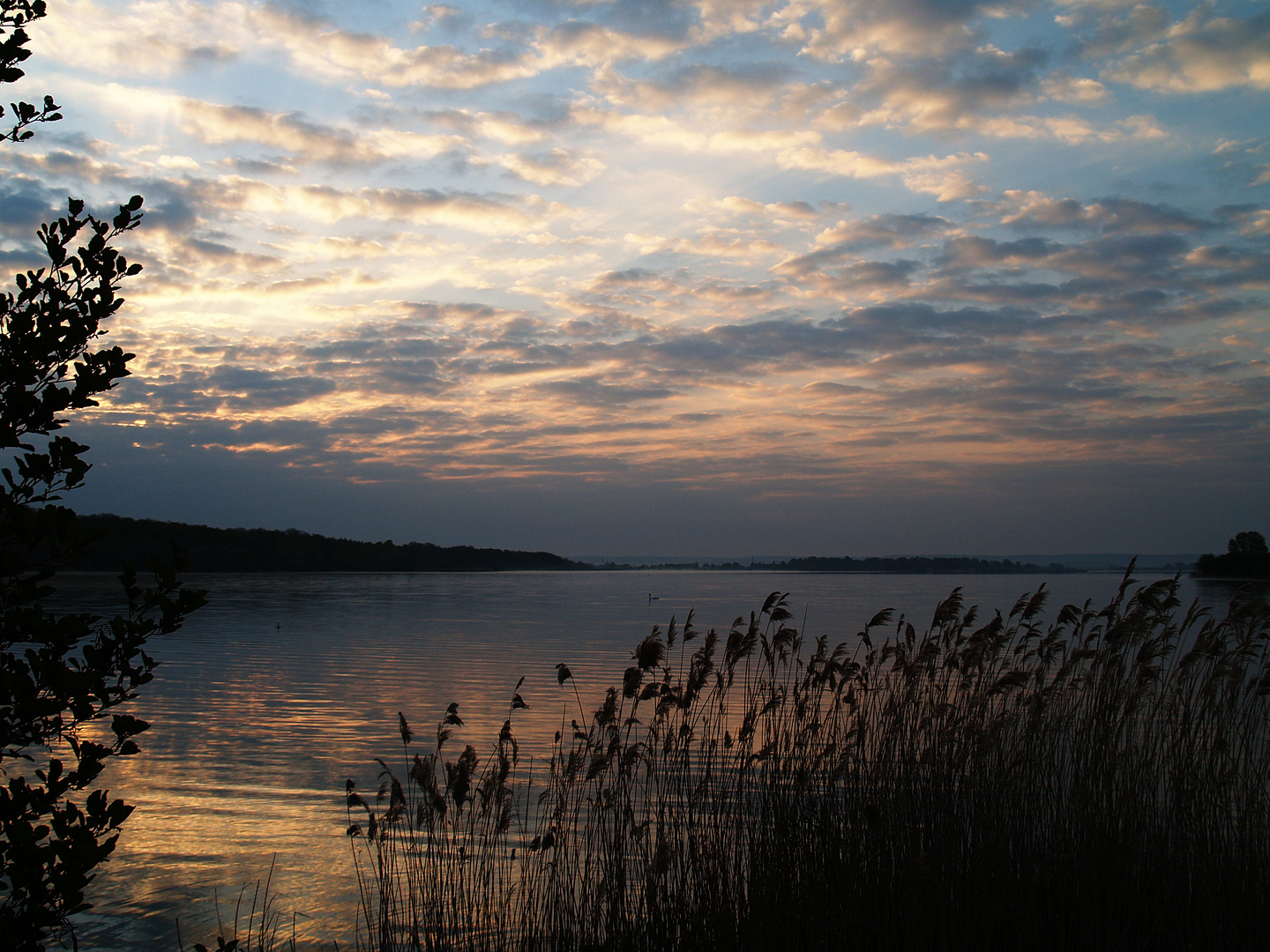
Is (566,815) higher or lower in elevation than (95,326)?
lower

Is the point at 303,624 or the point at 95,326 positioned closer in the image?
the point at 95,326

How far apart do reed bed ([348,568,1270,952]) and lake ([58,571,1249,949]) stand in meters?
1.15

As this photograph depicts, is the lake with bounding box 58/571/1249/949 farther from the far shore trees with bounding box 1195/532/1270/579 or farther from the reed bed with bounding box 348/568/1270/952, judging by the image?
the far shore trees with bounding box 1195/532/1270/579

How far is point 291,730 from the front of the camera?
47.0 feet

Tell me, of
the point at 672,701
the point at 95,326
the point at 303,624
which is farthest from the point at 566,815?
the point at 303,624

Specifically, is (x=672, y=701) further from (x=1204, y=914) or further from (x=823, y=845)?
(x=1204, y=914)

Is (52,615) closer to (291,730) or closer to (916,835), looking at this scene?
(916,835)

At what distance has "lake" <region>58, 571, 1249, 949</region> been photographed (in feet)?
24.7

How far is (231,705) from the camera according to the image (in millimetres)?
16531

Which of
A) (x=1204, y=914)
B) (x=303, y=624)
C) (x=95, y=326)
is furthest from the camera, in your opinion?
(x=303, y=624)

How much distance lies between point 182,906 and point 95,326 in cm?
602

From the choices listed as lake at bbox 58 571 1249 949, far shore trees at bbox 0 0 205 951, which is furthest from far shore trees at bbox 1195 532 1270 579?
far shore trees at bbox 0 0 205 951

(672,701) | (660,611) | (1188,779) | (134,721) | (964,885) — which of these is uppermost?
(134,721)

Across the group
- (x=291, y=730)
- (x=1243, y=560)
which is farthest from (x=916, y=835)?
(x=1243, y=560)
